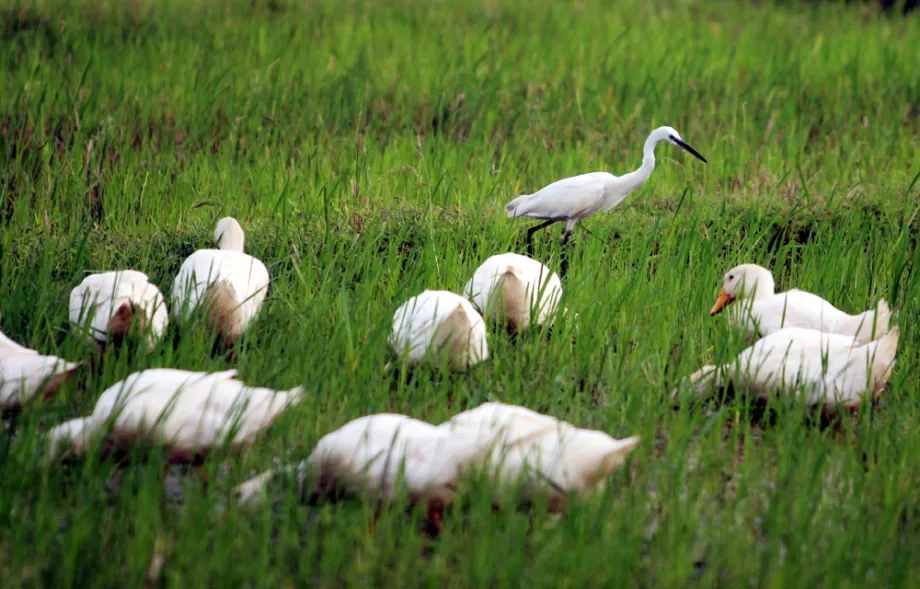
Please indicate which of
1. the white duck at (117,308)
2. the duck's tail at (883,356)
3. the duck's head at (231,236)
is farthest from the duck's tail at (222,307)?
the duck's tail at (883,356)

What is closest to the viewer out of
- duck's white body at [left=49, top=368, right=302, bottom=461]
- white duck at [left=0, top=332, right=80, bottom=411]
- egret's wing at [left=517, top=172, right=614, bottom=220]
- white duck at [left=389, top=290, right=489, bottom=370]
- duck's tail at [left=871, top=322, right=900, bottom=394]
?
duck's white body at [left=49, top=368, right=302, bottom=461]

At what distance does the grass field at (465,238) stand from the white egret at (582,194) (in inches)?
7.8

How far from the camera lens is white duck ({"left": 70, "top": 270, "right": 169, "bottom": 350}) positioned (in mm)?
2945

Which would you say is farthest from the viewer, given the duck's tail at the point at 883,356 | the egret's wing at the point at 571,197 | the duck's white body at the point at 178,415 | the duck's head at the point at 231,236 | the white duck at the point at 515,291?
the egret's wing at the point at 571,197

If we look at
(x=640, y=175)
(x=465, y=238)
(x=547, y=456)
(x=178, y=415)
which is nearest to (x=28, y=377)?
(x=178, y=415)

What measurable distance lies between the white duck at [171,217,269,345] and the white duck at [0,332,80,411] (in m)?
0.49

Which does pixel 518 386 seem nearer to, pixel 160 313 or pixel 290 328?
pixel 290 328

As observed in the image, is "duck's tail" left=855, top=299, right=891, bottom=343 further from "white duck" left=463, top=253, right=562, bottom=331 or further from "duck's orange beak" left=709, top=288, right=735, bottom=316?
"white duck" left=463, top=253, right=562, bottom=331

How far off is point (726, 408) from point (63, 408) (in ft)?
5.62

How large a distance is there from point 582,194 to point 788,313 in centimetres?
94

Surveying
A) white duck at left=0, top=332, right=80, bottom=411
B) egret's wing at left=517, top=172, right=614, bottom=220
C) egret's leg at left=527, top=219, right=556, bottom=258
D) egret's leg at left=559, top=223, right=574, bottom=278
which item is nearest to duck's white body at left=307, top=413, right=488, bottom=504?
white duck at left=0, top=332, right=80, bottom=411

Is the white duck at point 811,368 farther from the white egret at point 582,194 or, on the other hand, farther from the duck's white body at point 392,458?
the white egret at point 582,194

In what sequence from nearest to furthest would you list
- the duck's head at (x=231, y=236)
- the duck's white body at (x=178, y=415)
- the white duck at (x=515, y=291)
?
1. the duck's white body at (x=178, y=415)
2. the white duck at (x=515, y=291)
3. the duck's head at (x=231, y=236)

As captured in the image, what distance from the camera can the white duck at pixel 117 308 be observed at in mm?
2945
